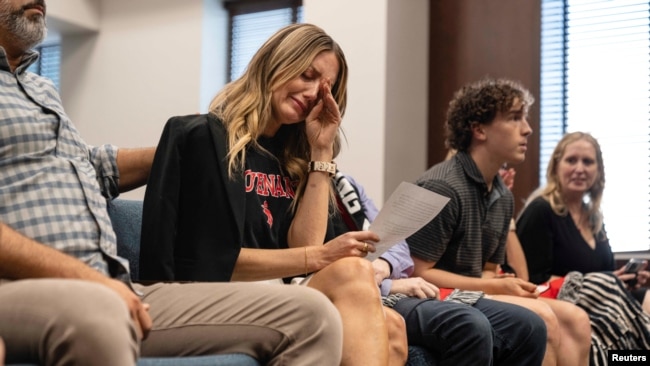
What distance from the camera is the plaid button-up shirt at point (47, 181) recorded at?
5.95 ft

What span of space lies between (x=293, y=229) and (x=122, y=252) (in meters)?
0.44

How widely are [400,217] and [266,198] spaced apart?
0.34m

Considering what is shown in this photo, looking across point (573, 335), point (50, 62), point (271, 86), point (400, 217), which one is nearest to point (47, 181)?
point (271, 86)

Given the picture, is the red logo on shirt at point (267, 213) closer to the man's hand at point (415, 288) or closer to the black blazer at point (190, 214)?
the black blazer at point (190, 214)

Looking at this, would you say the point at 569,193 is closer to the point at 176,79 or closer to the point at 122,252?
the point at 122,252

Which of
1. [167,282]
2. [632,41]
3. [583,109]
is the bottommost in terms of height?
[167,282]

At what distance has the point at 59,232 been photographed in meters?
1.82

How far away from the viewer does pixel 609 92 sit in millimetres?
4699

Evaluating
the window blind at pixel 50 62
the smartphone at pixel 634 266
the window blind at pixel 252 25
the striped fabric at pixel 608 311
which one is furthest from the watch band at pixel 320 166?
the window blind at pixel 50 62

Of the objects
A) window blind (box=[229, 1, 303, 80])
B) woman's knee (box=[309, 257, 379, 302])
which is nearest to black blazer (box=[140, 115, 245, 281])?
woman's knee (box=[309, 257, 379, 302])

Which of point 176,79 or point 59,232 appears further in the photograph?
point 176,79

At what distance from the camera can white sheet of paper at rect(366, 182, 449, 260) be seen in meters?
2.29

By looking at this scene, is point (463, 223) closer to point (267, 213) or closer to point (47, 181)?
point (267, 213)

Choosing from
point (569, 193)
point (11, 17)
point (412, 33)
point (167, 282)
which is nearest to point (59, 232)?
point (167, 282)
